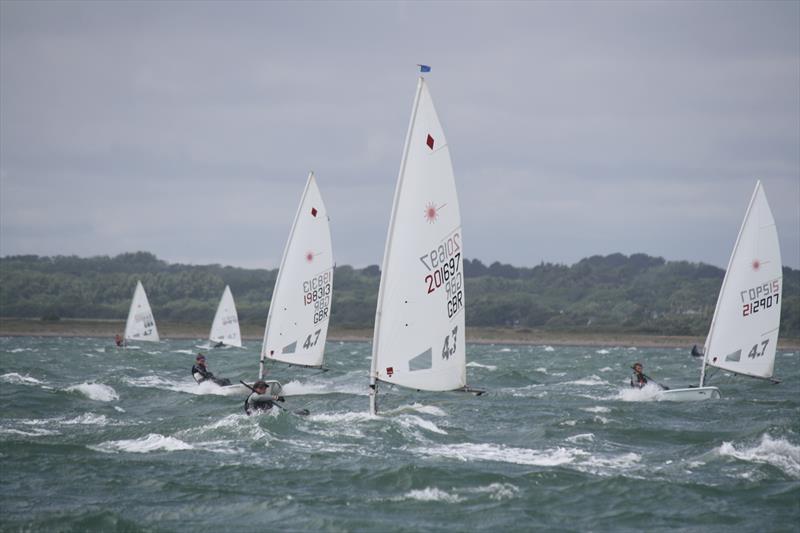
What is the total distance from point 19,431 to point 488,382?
909 inches

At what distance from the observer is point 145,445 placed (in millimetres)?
24203

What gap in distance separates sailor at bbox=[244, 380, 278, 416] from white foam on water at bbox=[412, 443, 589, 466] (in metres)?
5.76

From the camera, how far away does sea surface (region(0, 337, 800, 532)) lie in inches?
701

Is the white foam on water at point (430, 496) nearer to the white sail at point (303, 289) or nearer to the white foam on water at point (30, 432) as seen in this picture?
the white foam on water at point (30, 432)

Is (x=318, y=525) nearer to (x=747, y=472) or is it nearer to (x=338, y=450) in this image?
(x=338, y=450)

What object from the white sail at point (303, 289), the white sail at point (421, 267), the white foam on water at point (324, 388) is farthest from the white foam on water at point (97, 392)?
the white sail at point (421, 267)

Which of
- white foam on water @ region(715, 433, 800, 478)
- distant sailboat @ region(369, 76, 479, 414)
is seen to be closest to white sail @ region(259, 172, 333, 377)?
distant sailboat @ region(369, 76, 479, 414)

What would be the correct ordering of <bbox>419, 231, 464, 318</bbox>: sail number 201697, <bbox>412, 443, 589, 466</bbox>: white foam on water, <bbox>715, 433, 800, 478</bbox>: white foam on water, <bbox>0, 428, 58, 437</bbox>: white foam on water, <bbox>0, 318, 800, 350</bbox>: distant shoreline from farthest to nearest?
<bbox>0, 318, 800, 350</bbox>: distant shoreline
<bbox>0, 428, 58, 437</bbox>: white foam on water
<bbox>419, 231, 464, 318</bbox>: sail number 201697
<bbox>412, 443, 589, 466</bbox>: white foam on water
<bbox>715, 433, 800, 478</bbox>: white foam on water

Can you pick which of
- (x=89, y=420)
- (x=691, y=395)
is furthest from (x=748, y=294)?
(x=89, y=420)

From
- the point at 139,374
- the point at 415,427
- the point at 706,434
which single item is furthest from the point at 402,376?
the point at 139,374

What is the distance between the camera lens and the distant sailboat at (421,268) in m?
23.2

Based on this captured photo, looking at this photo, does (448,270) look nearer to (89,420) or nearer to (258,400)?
(258,400)

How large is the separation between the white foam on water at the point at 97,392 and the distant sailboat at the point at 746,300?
18.2 m

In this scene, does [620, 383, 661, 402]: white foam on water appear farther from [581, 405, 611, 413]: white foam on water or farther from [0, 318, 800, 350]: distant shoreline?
[0, 318, 800, 350]: distant shoreline
